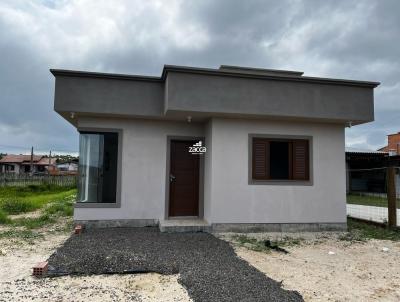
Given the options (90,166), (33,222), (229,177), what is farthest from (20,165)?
(229,177)

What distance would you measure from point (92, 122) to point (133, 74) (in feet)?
5.63

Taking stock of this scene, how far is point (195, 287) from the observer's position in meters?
4.08

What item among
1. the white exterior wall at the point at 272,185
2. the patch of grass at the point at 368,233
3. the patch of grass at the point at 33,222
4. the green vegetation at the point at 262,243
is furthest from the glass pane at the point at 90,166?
the patch of grass at the point at 368,233

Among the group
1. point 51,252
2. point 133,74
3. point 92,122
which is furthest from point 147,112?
point 51,252

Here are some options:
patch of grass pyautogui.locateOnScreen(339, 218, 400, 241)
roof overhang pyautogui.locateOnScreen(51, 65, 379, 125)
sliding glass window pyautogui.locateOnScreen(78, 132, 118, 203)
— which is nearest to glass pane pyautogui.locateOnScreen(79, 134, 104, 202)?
sliding glass window pyautogui.locateOnScreen(78, 132, 118, 203)

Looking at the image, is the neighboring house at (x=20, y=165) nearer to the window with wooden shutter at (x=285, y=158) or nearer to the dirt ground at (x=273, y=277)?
the window with wooden shutter at (x=285, y=158)

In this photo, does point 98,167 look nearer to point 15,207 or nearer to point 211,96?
point 211,96

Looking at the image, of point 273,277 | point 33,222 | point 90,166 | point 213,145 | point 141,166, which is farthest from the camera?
point 33,222

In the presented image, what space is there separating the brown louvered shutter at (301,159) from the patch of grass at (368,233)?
1.80 meters

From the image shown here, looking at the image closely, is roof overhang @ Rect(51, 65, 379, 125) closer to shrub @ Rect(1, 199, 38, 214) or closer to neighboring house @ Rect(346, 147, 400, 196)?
shrub @ Rect(1, 199, 38, 214)

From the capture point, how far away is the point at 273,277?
4578 mm

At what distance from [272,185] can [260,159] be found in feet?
2.44

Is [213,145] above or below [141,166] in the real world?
above

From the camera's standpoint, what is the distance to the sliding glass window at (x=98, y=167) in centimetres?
830
